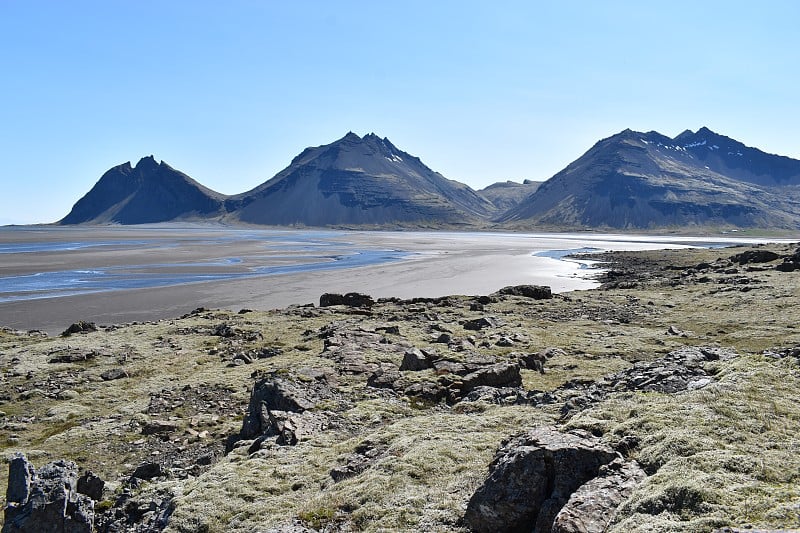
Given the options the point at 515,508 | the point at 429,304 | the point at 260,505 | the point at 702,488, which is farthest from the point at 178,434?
the point at 429,304

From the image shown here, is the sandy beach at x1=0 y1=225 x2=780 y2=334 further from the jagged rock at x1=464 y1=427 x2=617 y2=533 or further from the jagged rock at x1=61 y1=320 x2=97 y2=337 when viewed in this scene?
the jagged rock at x1=464 y1=427 x2=617 y2=533

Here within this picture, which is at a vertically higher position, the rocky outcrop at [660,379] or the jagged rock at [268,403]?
the rocky outcrop at [660,379]

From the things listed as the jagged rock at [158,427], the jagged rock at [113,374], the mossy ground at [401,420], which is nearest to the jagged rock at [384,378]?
the mossy ground at [401,420]

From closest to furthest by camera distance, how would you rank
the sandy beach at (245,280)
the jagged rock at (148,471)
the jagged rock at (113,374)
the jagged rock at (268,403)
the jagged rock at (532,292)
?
the jagged rock at (148,471) < the jagged rock at (268,403) < the jagged rock at (113,374) < the sandy beach at (245,280) < the jagged rock at (532,292)

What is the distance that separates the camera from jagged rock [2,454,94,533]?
13633 mm

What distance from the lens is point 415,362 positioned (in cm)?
2803

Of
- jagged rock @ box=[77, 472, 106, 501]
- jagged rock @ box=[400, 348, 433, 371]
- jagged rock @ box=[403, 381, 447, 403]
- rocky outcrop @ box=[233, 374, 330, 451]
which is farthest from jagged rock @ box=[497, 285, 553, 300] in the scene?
jagged rock @ box=[77, 472, 106, 501]

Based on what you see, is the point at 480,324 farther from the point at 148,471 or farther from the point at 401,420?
the point at 148,471

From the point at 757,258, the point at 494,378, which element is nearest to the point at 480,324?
Result: the point at 494,378

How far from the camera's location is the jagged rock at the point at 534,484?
1131 cm

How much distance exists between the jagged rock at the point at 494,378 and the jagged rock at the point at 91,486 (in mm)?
14746

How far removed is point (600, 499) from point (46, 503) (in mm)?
14521

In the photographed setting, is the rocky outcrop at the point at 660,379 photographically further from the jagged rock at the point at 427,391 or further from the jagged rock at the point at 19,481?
the jagged rock at the point at 19,481

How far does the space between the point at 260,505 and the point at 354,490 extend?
9.13 ft
